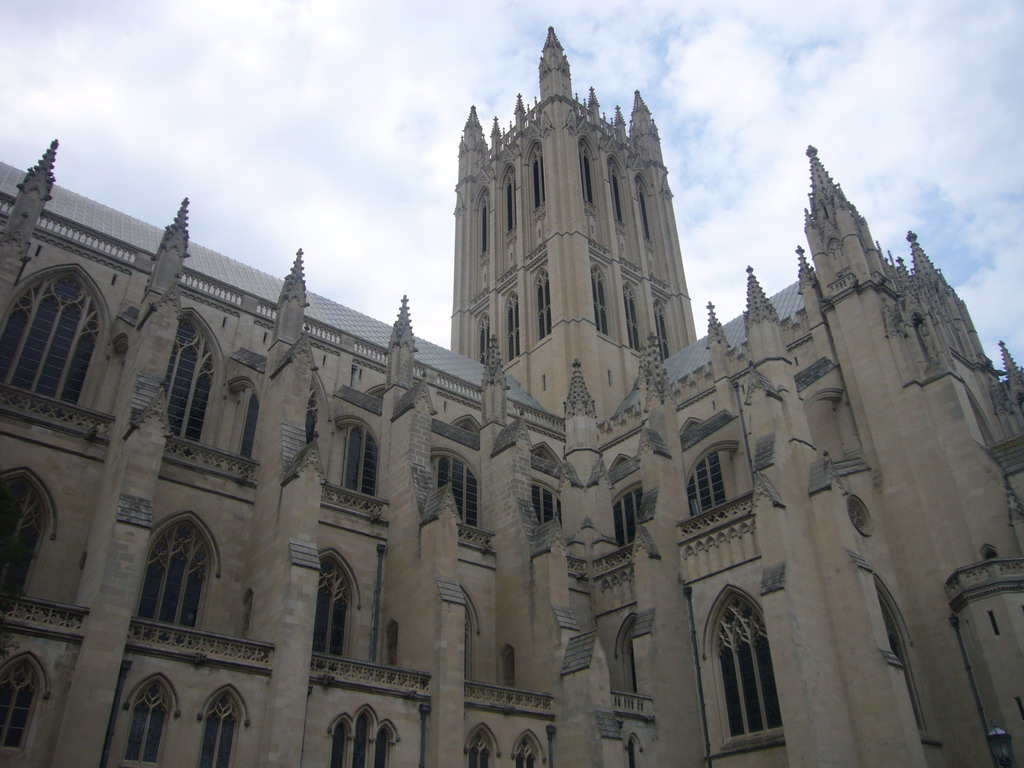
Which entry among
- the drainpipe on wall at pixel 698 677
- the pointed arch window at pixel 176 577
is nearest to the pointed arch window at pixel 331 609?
the pointed arch window at pixel 176 577

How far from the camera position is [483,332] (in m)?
49.9

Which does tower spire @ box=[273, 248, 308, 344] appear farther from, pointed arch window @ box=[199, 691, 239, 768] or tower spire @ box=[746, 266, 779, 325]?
tower spire @ box=[746, 266, 779, 325]

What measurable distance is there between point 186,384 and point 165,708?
11.7 meters

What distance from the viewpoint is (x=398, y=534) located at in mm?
21734

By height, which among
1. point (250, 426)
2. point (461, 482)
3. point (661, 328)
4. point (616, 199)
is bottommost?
point (461, 482)

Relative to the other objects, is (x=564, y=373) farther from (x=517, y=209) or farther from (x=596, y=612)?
(x=596, y=612)

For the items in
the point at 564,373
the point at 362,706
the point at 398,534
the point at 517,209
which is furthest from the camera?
the point at 517,209

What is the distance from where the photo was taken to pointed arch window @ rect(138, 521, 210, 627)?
18484 millimetres

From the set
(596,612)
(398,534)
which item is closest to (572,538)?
(596,612)

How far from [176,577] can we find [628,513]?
16.5 meters

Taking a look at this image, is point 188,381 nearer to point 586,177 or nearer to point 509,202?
point 509,202

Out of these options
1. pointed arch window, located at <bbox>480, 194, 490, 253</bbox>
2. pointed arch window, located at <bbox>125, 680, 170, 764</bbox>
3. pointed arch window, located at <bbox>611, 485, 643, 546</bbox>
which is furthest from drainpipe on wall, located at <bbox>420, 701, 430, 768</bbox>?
pointed arch window, located at <bbox>480, 194, 490, 253</bbox>

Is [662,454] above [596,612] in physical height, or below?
above

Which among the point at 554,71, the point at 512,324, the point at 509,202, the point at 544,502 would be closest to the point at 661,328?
the point at 512,324
